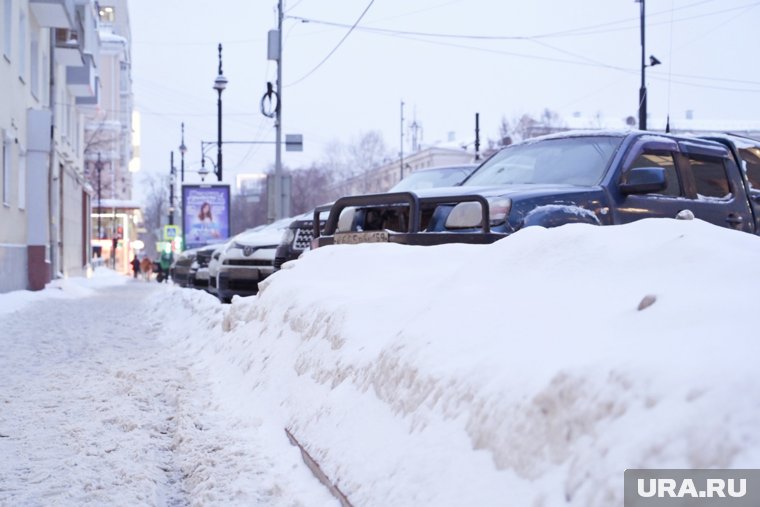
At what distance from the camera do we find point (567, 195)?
5.99 m

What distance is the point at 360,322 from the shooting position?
4344mm

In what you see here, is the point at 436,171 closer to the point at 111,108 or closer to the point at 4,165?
the point at 4,165

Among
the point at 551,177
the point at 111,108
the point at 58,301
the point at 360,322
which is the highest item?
the point at 111,108

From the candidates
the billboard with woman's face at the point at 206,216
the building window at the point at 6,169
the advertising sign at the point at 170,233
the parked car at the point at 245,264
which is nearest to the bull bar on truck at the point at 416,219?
the parked car at the point at 245,264

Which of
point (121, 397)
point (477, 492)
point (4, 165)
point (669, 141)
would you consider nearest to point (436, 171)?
point (669, 141)

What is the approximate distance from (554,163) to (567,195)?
98cm

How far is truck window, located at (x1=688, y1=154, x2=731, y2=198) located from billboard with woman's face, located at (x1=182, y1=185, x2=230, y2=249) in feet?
78.2

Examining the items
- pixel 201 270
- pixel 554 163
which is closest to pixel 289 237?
pixel 554 163

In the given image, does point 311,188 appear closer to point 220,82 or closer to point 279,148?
point 220,82

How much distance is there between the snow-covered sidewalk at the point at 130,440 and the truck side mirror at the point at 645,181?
324cm

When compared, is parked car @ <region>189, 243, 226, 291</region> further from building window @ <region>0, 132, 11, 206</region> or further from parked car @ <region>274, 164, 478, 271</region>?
parked car @ <region>274, 164, 478, 271</region>

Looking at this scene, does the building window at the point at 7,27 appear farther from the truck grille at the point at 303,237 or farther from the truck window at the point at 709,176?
the truck window at the point at 709,176

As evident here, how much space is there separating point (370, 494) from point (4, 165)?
17998 mm

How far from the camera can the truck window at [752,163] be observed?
442 inches
